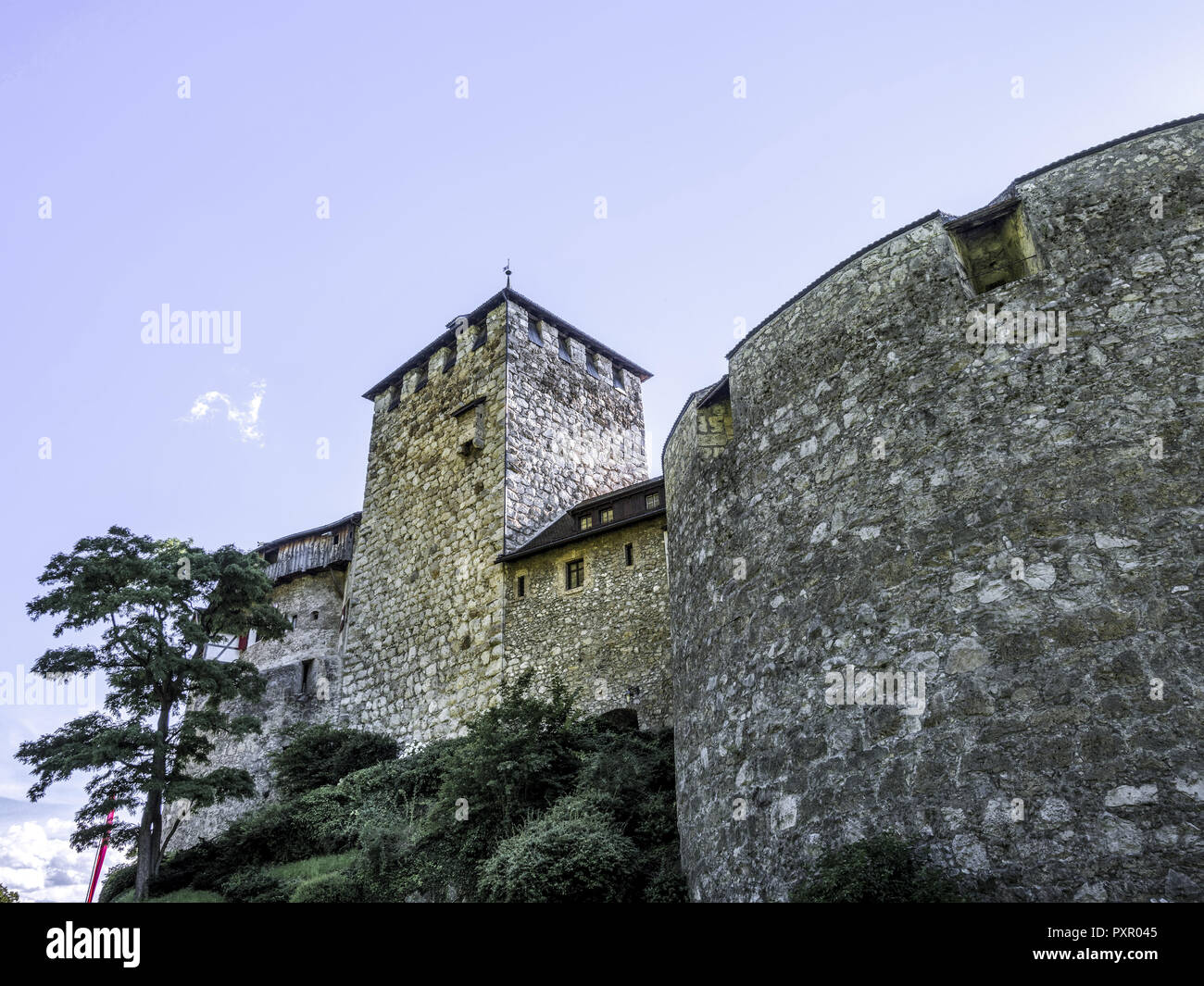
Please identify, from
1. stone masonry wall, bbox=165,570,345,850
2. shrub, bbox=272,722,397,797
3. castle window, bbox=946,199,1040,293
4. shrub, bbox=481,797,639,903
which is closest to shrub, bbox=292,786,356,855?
shrub, bbox=272,722,397,797

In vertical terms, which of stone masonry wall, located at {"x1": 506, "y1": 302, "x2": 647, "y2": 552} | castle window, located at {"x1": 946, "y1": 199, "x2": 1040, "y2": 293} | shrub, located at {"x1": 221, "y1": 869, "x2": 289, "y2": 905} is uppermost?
stone masonry wall, located at {"x1": 506, "y1": 302, "x2": 647, "y2": 552}

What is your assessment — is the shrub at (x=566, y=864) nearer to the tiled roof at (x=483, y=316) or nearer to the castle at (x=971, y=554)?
the castle at (x=971, y=554)

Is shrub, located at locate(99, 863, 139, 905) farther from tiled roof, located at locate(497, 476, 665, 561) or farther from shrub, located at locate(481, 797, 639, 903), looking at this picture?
shrub, located at locate(481, 797, 639, 903)

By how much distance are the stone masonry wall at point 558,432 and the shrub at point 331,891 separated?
9.36 metres

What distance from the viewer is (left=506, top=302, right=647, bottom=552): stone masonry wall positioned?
23266 millimetres

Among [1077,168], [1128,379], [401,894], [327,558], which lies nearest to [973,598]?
[1128,379]

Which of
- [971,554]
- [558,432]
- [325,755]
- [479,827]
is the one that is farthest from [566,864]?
[558,432]

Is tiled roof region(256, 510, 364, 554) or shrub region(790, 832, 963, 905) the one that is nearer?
shrub region(790, 832, 963, 905)

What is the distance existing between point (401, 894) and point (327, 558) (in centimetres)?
1666

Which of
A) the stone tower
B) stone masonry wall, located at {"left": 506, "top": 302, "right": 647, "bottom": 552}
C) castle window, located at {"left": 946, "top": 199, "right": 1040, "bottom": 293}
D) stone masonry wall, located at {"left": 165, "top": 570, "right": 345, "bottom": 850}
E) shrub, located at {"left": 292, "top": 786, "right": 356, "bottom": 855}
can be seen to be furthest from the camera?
stone masonry wall, located at {"left": 165, "top": 570, "right": 345, "bottom": 850}

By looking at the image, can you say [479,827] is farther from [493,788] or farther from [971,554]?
[971,554]

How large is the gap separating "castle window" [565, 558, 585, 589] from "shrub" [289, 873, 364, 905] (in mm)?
7681

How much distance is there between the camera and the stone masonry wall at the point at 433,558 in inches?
843

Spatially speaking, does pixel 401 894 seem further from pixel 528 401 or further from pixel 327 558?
pixel 327 558
